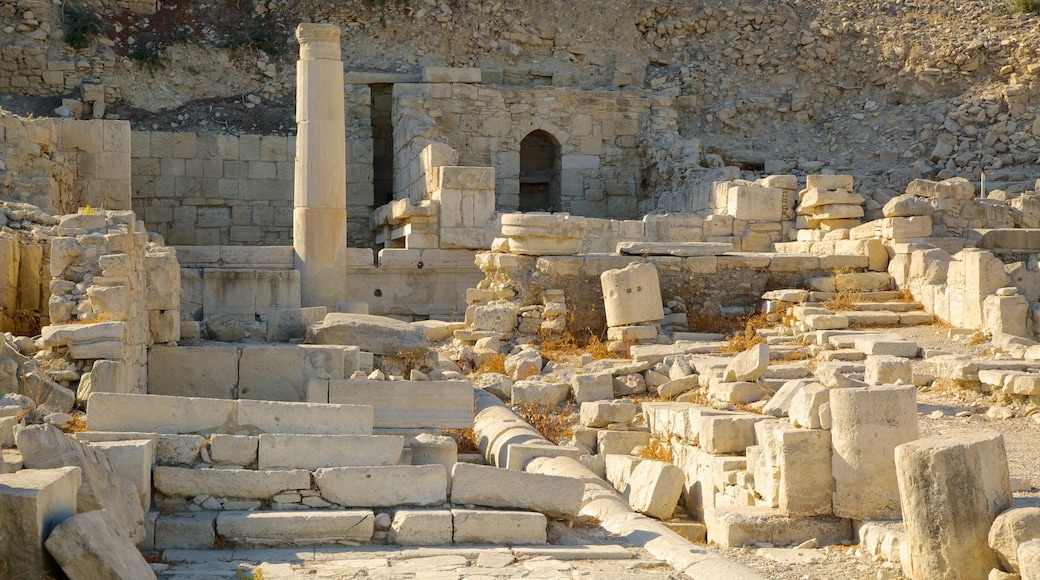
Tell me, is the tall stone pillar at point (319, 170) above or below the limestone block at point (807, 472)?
above

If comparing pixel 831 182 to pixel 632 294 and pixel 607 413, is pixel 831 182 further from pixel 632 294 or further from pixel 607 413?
pixel 607 413

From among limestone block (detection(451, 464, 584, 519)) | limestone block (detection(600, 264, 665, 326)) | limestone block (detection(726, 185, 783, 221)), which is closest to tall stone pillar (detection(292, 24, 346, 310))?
limestone block (detection(600, 264, 665, 326))

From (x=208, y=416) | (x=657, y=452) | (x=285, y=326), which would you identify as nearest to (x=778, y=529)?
(x=657, y=452)

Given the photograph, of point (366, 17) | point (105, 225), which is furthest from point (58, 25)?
point (105, 225)

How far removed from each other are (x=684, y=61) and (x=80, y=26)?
1217cm

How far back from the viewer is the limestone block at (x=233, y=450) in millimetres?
7652

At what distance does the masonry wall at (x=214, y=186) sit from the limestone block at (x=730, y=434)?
13065mm

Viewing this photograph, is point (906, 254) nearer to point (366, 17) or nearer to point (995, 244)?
point (995, 244)

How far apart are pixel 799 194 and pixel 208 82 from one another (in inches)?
461

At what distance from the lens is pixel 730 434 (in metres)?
9.16

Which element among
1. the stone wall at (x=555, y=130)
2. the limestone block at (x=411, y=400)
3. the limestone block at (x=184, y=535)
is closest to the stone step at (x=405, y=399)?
the limestone block at (x=411, y=400)

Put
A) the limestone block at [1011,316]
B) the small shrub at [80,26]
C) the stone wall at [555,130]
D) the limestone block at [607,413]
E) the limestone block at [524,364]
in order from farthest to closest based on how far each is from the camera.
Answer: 1. the small shrub at [80,26]
2. the stone wall at [555,130]
3. the limestone block at [524,364]
4. the limestone block at [1011,316]
5. the limestone block at [607,413]

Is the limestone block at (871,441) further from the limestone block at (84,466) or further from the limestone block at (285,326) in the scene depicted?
the limestone block at (285,326)

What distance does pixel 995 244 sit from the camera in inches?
619
